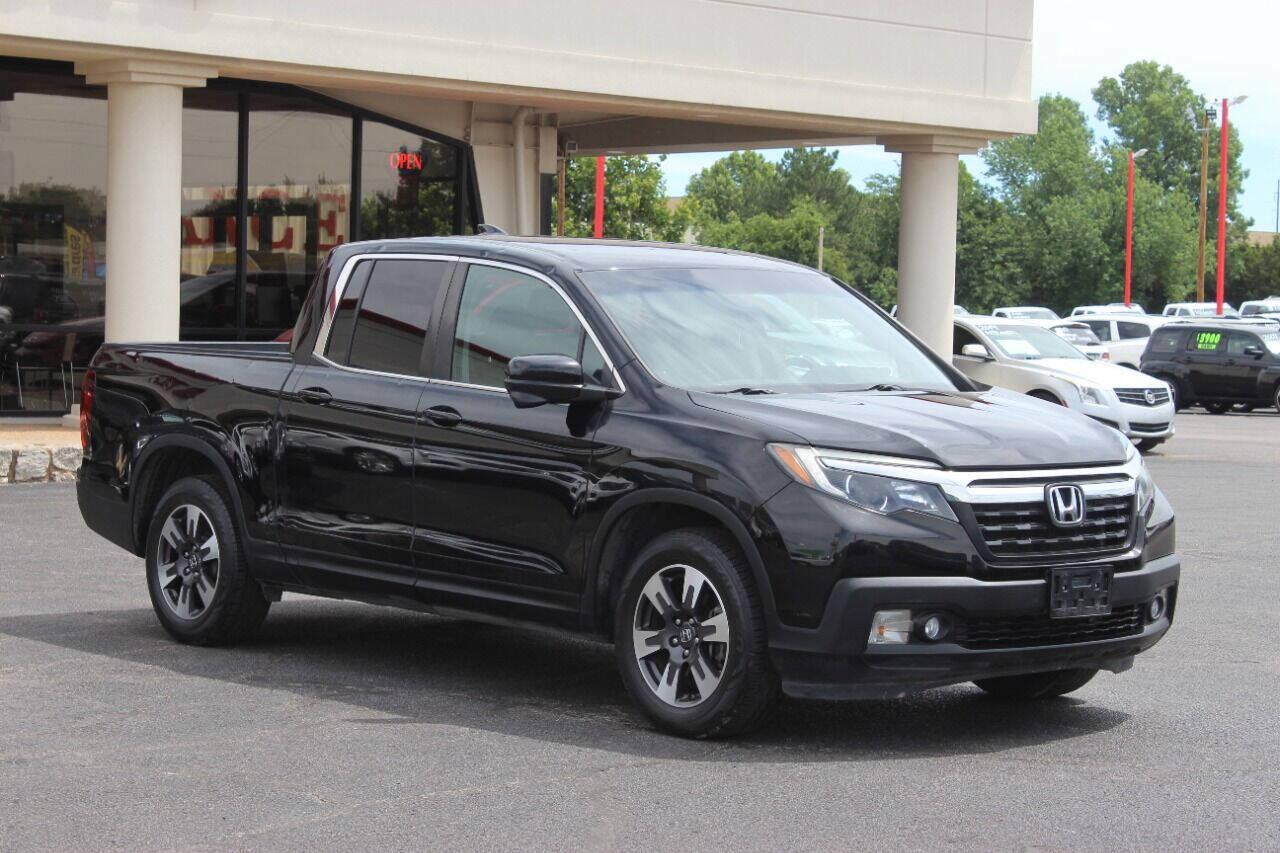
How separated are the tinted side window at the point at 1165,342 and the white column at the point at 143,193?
69.9 feet

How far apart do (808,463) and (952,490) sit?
486 mm

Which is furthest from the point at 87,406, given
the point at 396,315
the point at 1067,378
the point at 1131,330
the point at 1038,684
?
the point at 1131,330

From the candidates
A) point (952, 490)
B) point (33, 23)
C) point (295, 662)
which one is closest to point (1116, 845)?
point (952, 490)

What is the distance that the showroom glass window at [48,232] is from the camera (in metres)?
20.1

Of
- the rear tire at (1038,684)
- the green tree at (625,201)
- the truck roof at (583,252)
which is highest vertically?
the green tree at (625,201)

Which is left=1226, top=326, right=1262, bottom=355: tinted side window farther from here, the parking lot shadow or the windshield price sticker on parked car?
the parking lot shadow

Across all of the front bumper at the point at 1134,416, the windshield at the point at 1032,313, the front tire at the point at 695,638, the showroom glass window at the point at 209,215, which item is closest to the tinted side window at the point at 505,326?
the front tire at the point at 695,638

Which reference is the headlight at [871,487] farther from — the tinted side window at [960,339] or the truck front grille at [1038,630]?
the tinted side window at [960,339]

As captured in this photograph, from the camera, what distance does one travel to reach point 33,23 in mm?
16656

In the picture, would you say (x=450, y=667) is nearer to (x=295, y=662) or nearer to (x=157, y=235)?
(x=295, y=662)

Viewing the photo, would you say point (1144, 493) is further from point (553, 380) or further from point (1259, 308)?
point (1259, 308)

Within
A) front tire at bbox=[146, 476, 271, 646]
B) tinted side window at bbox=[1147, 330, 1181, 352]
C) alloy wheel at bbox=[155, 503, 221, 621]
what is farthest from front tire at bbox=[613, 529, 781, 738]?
tinted side window at bbox=[1147, 330, 1181, 352]

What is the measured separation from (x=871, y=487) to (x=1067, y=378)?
17.1 m

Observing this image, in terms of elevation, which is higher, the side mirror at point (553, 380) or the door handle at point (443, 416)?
the side mirror at point (553, 380)
